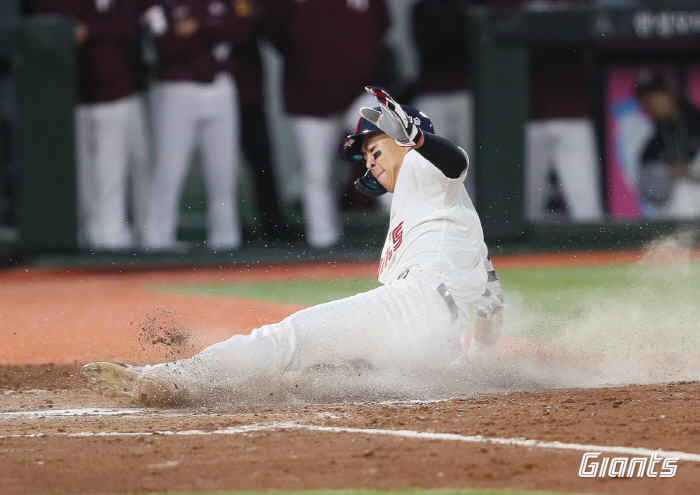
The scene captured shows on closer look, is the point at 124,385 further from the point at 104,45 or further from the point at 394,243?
the point at 104,45

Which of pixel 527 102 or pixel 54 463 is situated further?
pixel 527 102

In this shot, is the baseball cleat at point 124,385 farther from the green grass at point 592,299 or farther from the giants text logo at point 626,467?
the green grass at point 592,299

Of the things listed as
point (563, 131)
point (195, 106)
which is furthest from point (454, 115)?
point (195, 106)

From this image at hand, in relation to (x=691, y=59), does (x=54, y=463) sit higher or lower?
lower

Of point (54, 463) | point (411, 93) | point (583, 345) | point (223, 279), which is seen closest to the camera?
point (54, 463)

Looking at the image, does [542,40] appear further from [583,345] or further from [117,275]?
[583,345]

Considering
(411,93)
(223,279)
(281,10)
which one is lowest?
(223,279)

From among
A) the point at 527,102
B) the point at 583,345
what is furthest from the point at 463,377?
the point at 527,102

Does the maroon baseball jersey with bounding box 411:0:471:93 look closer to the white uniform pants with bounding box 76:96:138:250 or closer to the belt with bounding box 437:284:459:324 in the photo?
the white uniform pants with bounding box 76:96:138:250

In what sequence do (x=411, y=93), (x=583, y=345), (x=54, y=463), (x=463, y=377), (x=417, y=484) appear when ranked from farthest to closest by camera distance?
(x=411, y=93) → (x=583, y=345) → (x=463, y=377) → (x=54, y=463) → (x=417, y=484)

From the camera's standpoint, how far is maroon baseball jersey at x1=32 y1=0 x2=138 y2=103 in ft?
29.3

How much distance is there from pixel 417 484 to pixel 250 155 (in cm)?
754

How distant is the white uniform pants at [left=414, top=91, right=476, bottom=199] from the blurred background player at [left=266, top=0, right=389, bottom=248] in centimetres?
75

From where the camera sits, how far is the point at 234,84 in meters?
9.65
